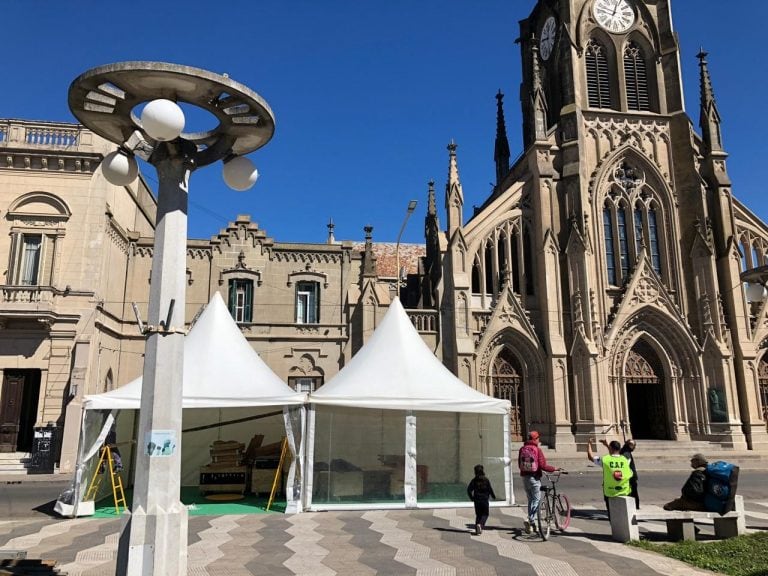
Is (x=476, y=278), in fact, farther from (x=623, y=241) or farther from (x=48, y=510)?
(x=48, y=510)

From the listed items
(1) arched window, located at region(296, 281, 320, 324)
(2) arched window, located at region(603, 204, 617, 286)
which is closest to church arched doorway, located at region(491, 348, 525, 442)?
(2) arched window, located at region(603, 204, 617, 286)

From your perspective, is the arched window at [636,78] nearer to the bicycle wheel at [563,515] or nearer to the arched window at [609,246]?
the arched window at [609,246]

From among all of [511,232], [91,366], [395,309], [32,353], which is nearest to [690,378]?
[511,232]

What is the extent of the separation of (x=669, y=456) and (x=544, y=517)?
1731cm

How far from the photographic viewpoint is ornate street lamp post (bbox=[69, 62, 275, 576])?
5.40 metres

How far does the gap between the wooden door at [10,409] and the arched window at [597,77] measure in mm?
28289

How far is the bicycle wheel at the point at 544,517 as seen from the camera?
9.22m

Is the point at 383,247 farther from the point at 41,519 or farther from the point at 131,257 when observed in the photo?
the point at 41,519

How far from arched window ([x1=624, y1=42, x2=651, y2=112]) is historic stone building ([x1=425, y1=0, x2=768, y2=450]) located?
8cm

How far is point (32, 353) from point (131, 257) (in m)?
5.96

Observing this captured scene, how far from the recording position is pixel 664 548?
8.47 metres

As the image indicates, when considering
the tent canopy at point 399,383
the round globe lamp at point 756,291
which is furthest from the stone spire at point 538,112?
the tent canopy at point 399,383

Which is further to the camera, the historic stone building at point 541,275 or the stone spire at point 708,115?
the stone spire at point 708,115

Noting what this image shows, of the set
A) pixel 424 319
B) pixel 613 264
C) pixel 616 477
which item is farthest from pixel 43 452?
pixel 613 264
